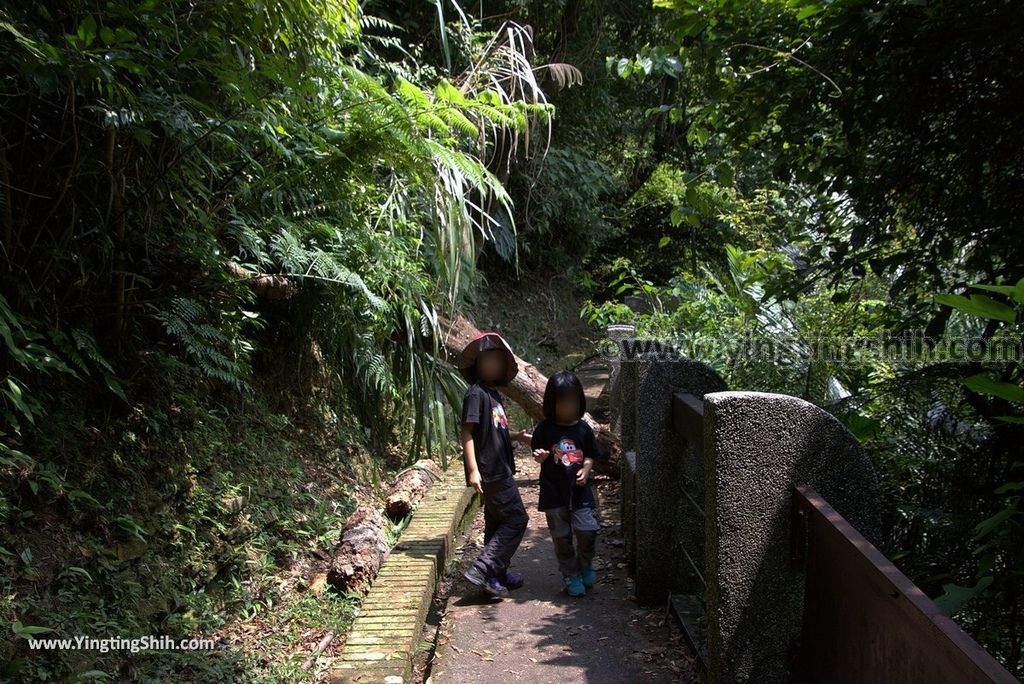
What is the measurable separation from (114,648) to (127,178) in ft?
7.30

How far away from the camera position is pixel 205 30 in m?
3.74

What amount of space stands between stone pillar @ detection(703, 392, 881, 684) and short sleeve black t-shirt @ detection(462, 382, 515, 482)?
228cm

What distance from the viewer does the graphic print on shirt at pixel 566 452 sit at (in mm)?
4973

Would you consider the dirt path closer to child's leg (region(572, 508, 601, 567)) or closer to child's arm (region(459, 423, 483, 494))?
child's leg (region(572, 508, 601, 567))

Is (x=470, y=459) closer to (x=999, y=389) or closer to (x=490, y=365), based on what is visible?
(x=490, y=365)

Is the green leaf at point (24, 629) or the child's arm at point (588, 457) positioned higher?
the green leaf at point (24, 629)

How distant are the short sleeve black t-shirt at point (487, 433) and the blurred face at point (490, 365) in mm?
98

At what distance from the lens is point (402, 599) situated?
4.23 m

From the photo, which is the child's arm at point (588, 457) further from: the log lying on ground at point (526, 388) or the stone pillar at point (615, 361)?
the stone pillar at point (615, 361)

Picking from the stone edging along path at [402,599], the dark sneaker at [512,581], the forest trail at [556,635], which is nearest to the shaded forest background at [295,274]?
the stone edging along path at [402,599]

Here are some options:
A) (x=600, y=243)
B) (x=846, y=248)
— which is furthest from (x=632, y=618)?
(x=600, y=243)

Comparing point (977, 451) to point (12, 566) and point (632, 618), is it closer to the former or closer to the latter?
point (632, 618)

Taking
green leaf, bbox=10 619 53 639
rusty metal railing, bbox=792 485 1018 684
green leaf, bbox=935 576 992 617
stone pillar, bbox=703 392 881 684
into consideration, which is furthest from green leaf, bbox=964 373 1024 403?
green leaf, bbox=10 619 53 639

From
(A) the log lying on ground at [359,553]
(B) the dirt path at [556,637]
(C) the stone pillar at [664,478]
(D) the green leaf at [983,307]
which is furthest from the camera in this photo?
(A) the log lying on ground at [359,553]
